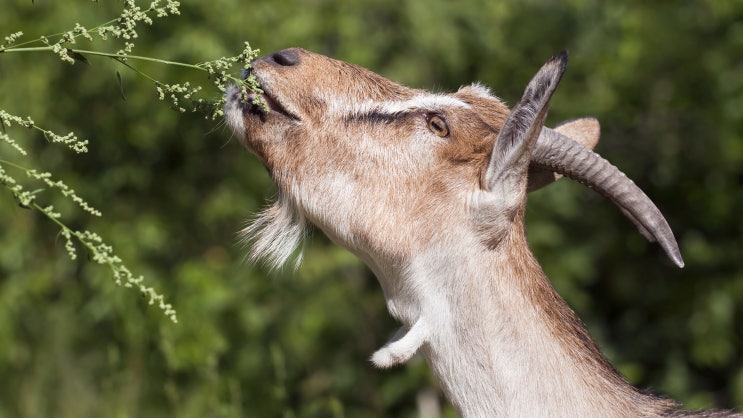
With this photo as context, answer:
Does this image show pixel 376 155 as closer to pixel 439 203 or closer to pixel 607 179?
pixel 439 203

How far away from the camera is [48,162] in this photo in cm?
806

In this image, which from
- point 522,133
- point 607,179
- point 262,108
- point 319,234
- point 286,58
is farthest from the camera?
point 319,234

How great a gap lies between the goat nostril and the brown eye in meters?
0.53

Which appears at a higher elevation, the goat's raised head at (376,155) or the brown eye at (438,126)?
the brown eye at (438,126)

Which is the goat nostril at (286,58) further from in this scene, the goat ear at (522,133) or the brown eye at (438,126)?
the goat ear at (522,133)

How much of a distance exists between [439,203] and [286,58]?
30.1 inches

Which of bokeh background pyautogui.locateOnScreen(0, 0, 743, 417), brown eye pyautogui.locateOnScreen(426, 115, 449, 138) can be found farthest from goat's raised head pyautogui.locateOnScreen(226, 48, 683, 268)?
bokeh background pyautogui.locateOnScreen(0, 0, 743, 417)

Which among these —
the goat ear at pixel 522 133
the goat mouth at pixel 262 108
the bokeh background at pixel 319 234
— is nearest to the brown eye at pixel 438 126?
the goat ear at pixel 522 133

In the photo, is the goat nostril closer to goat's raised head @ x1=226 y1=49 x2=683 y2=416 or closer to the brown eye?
goat's raised head @ x1=226 y1=49 x2=683 y2=416

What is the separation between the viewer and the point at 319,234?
24.0ft

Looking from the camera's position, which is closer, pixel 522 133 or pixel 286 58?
pixel 522 133

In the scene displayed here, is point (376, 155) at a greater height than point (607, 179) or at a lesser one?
lesser

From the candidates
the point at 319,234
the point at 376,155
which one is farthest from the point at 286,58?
the point at 319,234

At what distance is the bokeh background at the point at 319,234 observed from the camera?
7.03 metres
